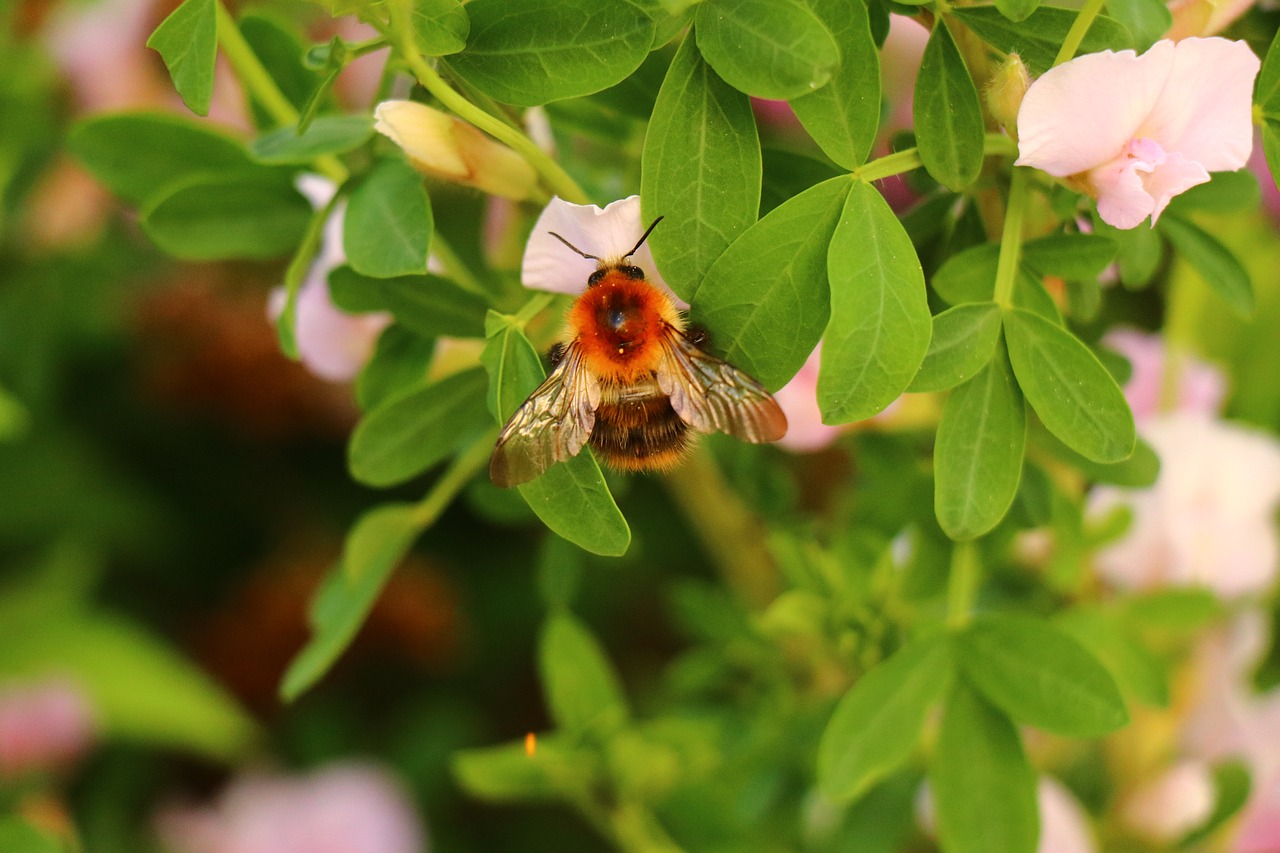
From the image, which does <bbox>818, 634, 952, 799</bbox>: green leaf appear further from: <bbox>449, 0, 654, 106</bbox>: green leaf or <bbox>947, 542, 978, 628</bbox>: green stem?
<bbox>449, 0, 654, 106</bbox>: green leaf

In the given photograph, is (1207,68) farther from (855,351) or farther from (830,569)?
(830,569)

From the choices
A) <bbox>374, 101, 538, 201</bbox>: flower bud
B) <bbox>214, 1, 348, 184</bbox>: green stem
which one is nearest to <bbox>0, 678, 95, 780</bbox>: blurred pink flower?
<bbox>214, 1, 348, 184</bbox>: green stem

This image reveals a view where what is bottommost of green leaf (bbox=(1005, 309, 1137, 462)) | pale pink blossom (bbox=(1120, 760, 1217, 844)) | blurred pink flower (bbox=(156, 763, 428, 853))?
blurred pink flower (bbox=(156, 763, 428, 853))

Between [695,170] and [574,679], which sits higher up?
[695,170]

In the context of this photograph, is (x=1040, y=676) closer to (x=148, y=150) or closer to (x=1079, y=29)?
(x=1079, y=29)

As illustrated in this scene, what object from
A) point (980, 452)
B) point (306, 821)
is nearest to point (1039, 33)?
point (980, 452)
